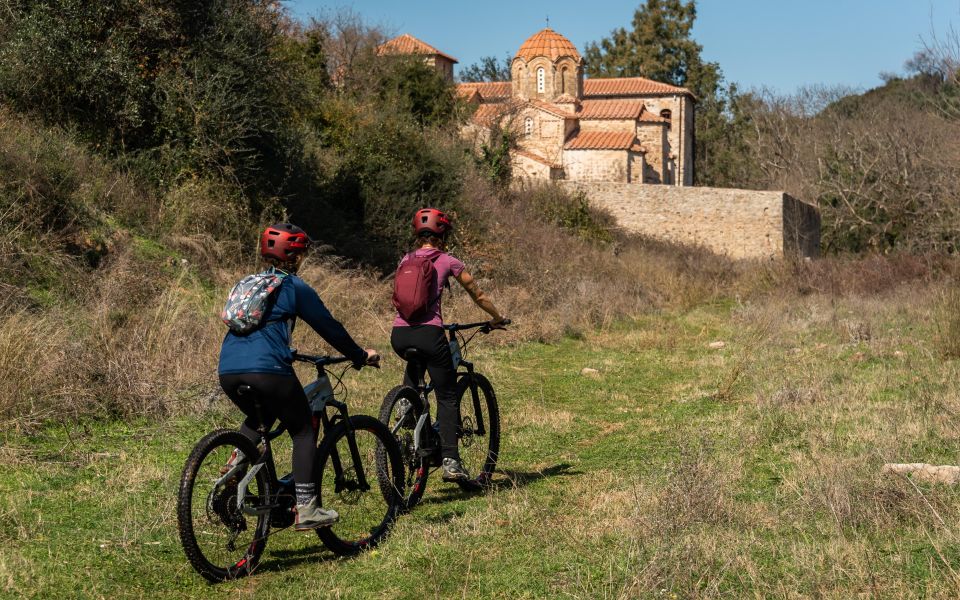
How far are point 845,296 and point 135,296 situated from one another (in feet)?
55.7

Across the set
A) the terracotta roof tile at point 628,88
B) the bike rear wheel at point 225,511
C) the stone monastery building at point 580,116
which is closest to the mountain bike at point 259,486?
the bike rear wheel at point 225,511

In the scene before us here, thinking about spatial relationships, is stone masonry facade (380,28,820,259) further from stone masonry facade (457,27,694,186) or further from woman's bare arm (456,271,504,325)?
woman's bare arm (456,271,504,325)

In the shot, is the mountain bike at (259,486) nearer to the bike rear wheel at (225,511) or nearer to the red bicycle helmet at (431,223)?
the bike rear wheel at (225,511)

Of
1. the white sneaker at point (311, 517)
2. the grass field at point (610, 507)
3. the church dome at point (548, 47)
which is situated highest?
the church dome at point (548, 47)

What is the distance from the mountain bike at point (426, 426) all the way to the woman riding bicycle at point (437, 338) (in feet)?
0.23

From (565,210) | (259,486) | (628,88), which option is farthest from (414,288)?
(628,88)

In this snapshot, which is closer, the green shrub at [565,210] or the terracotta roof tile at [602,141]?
the green shrub at [565,210]

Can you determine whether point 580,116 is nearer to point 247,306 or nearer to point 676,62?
point 676,62

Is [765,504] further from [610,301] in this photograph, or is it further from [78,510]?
[610,301]

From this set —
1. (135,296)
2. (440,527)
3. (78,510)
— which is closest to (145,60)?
(135,296)

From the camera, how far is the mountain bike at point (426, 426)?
6680mm

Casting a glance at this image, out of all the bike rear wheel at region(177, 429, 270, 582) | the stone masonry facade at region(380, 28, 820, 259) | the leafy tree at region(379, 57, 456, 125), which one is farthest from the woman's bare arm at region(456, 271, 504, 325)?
the leafy tree at region(379, 57, 456, 125)

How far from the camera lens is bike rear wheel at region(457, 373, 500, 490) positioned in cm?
739

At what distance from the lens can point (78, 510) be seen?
667 cm
